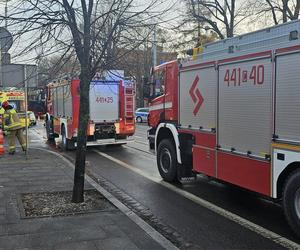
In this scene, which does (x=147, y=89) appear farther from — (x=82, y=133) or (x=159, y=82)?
(x=82, y=133)

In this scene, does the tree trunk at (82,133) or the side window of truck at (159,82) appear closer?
the tree trunk at (82,133)

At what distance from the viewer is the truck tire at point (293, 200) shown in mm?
6086

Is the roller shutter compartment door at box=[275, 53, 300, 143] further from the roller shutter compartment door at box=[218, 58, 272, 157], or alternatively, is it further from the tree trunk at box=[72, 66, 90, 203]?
the tree trunk at box=[72, 66, 90, 203]

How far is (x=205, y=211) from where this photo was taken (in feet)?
24.7

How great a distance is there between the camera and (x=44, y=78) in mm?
8500

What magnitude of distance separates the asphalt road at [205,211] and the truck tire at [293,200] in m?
0.19

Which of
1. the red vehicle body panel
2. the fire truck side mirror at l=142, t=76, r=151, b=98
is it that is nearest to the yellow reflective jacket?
the fire truck side mirror at l=142, t=76, r=151, b=98

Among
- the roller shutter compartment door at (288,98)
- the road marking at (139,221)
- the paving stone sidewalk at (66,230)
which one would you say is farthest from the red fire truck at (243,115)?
the paving stone sidewalk at (66,230)

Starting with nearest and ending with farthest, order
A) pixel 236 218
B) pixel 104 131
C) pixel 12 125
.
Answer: pixel 236 218, pixel 12 125, pixel 104 131

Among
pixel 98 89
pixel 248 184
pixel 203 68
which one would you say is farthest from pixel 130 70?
pixel 98 89

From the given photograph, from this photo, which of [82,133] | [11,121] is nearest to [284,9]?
[11,121]

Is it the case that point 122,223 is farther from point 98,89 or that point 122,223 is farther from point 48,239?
point 98,89

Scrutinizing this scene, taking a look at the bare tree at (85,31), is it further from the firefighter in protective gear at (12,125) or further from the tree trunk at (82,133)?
the firefighter in protective gear at (12,125)

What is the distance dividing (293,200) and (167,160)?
4.41 m
